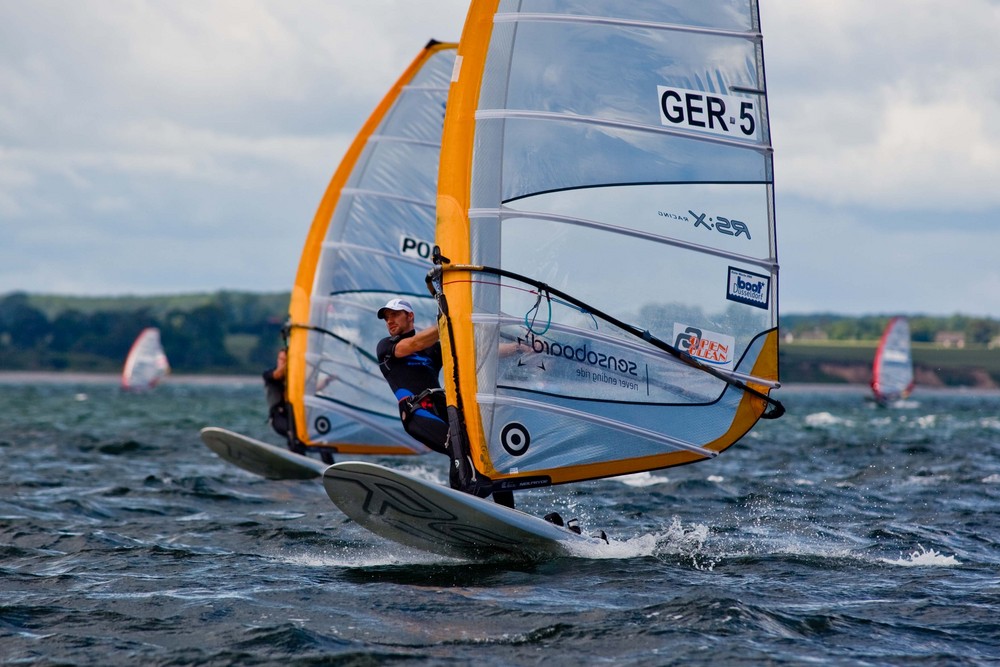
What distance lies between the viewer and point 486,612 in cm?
603

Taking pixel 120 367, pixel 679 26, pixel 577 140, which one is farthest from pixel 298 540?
pixel 120 367

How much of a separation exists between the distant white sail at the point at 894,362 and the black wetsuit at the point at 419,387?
112 ft

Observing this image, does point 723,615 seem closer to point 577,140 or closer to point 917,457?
point 577,140

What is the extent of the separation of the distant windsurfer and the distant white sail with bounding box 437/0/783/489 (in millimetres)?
205

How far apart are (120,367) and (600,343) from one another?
Answer: 10819cm

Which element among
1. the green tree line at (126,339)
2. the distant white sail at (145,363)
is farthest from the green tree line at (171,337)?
the distant white sail at (145,363)

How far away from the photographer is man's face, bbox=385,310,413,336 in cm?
770

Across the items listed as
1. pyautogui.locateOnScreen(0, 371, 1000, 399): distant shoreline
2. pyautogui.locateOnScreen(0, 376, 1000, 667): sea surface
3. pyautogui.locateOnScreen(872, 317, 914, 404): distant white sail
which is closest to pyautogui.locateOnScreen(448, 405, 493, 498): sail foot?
pyautogui.locateOnScreen(0, 376, 1000, 667): sea surface

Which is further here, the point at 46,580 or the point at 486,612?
the point at 46,580

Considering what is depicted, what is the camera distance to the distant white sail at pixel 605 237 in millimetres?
7492

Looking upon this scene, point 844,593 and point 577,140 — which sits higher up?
point 577,140

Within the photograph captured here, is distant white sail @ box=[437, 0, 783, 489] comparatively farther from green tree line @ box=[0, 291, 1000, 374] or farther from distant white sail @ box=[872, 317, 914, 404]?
green tree line @ box=[0, 291, 1000, 374]

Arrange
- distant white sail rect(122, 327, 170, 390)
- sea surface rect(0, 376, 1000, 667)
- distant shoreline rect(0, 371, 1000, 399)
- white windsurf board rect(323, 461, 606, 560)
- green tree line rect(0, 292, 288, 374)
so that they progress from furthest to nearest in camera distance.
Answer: green tree line rect(0, 292, 288, 374)
distant shoreline rect(0, 371, 1000, 399)
distant white sail rect(122, 327, 170, 390)
white windsurf board rect(323, 461, 606, 560)
sea surface rect(0, 376, 1000, 667)

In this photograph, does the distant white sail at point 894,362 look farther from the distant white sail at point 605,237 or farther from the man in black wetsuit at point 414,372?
the man in black wetsuit at point 414,372
